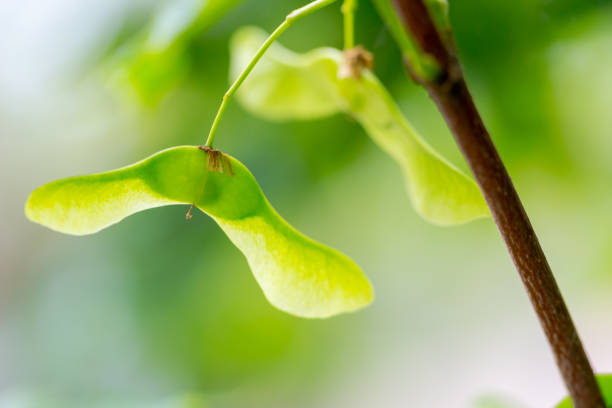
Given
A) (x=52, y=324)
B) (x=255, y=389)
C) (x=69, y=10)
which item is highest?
(x=69, y=10)

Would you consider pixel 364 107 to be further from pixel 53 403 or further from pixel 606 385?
pixel 53 403

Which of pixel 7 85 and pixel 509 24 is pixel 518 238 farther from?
pixel 7 85

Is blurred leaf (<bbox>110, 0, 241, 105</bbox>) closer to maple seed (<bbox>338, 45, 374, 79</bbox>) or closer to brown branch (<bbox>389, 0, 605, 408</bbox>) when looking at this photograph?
maple seed (<bbox>338, 45, 374, 79</bbox>)

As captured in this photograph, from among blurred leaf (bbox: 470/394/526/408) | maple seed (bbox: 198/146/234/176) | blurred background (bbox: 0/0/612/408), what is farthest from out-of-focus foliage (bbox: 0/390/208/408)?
maple seed (bbox: 198/146/234/176)

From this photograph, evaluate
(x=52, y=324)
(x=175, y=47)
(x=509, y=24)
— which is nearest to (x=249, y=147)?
(x=175, y=47)

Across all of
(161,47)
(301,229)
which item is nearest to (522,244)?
(161,47)

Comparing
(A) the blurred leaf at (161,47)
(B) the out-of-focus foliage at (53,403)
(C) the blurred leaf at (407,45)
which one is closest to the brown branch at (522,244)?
(C) the blurred leaf at (407,45)

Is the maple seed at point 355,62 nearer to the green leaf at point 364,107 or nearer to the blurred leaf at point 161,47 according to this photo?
the green leaf at point 364,107
